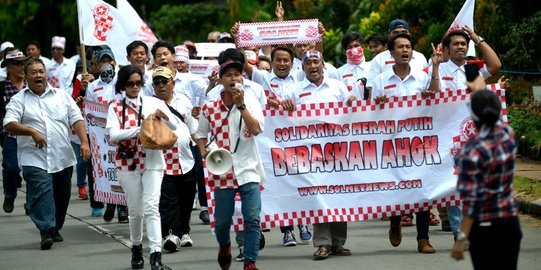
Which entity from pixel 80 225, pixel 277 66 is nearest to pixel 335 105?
pixel 277 66

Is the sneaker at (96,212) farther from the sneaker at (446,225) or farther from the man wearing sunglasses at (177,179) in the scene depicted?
the sneaker at (446,225)

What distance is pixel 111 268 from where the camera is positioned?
10.0 metres

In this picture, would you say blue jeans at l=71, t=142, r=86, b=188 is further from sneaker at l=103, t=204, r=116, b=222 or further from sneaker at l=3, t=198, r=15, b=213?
sneaker at l=103, t=204, r=116, b=222

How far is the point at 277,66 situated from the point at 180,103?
4.04ft

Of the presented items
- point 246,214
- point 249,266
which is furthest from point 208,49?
point 249,266

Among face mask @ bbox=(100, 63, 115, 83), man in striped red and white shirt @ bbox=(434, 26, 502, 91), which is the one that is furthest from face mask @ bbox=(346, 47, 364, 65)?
face mask @ bbox=(100, 63, 115, 83)

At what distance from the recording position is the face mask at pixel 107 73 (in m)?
13.0

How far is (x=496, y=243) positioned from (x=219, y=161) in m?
3.10

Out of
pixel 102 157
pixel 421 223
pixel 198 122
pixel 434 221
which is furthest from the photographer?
pixel 102 157

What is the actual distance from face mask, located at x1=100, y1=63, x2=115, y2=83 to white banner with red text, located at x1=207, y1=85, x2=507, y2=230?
315cm

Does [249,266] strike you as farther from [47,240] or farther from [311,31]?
[311,31]

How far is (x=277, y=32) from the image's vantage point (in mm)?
12430

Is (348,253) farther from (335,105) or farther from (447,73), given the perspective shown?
(447,73)

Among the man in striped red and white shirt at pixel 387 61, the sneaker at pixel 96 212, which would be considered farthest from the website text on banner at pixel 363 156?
the sneaker at pixel 96 212
